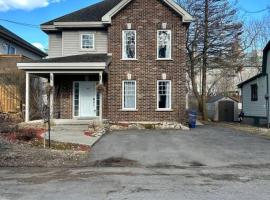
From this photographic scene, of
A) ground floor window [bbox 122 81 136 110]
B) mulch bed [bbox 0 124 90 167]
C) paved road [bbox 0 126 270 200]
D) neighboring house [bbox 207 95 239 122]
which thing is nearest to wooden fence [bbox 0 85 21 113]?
ground floor window [bbox 122 81 136 110]

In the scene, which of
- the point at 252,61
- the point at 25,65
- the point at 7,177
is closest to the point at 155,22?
the point at 25,65

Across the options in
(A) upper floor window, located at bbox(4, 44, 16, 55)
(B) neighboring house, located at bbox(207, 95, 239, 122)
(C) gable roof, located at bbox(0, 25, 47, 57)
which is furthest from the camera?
(B) neighboring house, located at bbox(207, 95, 239, 122)

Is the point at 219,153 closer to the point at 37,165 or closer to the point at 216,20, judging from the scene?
the point at 37,165

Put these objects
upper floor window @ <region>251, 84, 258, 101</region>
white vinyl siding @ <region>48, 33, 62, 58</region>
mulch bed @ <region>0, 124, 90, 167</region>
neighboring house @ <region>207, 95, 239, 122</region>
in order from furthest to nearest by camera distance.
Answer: neighboring house @ <region>207, 95, 239, 122</region>, upper floor window @ <region>251, 84, 258, 101</region>, white vinyl siding @ <region>48, 33, 62, 58</region>, mulch bed @ <region>0, 124, 90, 167</region>

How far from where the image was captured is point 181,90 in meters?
27.2

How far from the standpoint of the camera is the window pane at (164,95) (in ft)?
89.6

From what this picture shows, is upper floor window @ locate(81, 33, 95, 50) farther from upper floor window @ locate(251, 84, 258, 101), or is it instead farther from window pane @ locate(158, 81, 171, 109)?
upper floor window @ locate(251, 84, 258, 101)

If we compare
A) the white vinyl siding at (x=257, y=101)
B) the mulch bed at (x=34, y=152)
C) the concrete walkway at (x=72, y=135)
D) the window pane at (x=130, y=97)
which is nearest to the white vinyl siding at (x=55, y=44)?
the window pane at (x=130, y=97)

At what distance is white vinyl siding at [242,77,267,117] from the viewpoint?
107ft

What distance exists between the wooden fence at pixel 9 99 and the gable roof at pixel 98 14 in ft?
15.5

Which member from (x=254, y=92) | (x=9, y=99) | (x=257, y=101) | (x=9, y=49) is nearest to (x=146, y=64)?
(x=9, y=99)

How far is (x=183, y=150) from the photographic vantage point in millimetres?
16875

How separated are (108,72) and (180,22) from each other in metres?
5.39

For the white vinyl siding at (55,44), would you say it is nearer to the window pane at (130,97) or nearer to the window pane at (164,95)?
the window pane at (130,97)
